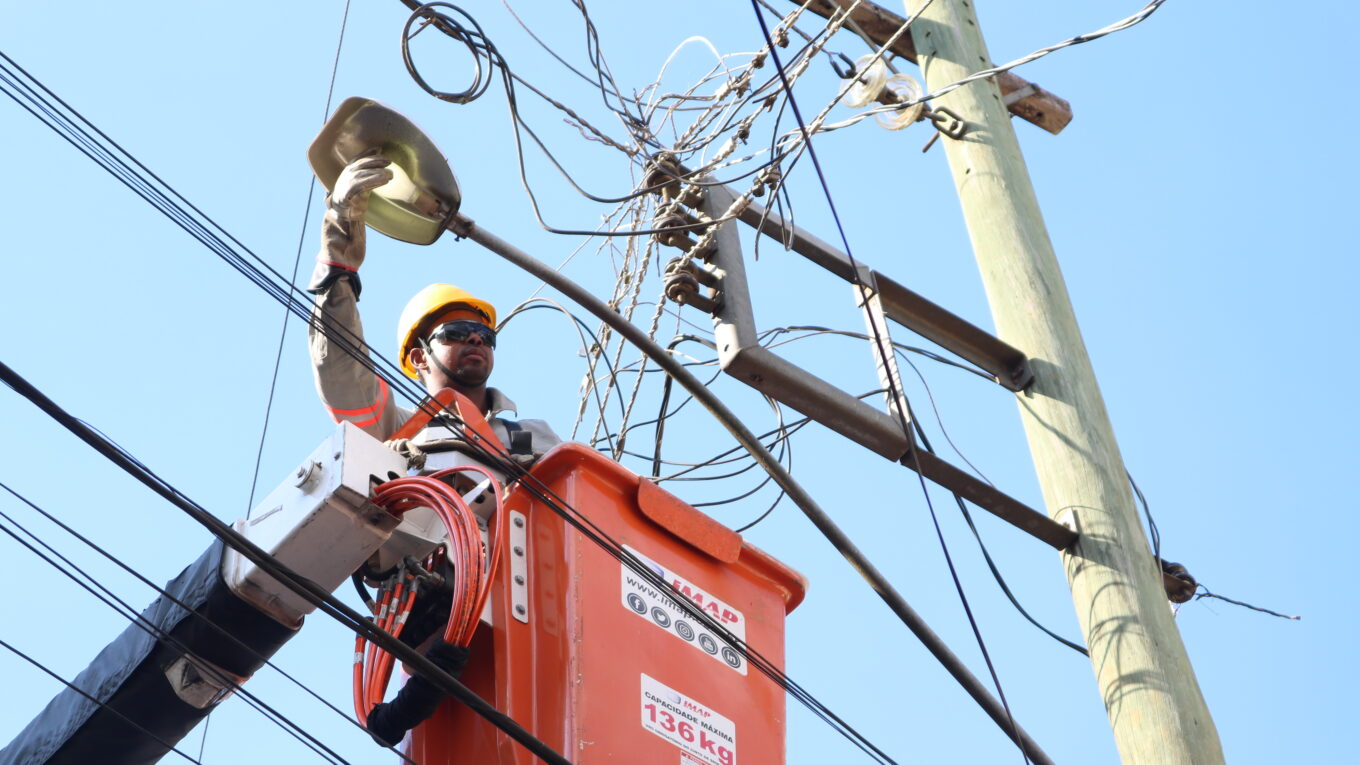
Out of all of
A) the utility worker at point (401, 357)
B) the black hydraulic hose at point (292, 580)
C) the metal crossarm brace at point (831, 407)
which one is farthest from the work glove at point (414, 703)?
the metal crossarm brace at point (831, 407)

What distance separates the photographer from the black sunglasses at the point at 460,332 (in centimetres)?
710

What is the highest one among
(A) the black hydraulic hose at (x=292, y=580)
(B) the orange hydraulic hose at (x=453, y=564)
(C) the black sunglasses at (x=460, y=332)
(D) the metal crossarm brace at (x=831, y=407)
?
(C) the black sunglasses at (x=460, y=332)

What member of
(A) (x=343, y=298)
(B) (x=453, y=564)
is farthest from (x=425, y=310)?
(B) (x=453, y=564)

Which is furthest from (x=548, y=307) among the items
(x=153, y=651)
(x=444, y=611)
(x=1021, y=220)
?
(x=153, y=651)

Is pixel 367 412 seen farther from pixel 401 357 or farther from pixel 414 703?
pixel 414 703

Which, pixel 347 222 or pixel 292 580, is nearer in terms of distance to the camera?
pixel 292 580

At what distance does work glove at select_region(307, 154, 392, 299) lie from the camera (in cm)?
590

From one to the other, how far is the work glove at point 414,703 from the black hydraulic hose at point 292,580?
391 millimetres

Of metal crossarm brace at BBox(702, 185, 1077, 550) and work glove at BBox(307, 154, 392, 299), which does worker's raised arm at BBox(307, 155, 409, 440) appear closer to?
work glove at BBox(307, 154, 392, 299)

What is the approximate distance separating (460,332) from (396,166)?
3.82 feet

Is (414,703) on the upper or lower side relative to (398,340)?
lower

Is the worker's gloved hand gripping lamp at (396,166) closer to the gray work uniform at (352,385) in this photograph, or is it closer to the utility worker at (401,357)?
the utility worker at (401,357)

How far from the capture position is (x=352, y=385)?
21.3ft

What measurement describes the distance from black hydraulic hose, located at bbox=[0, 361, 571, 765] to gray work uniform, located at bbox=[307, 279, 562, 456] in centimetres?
131
